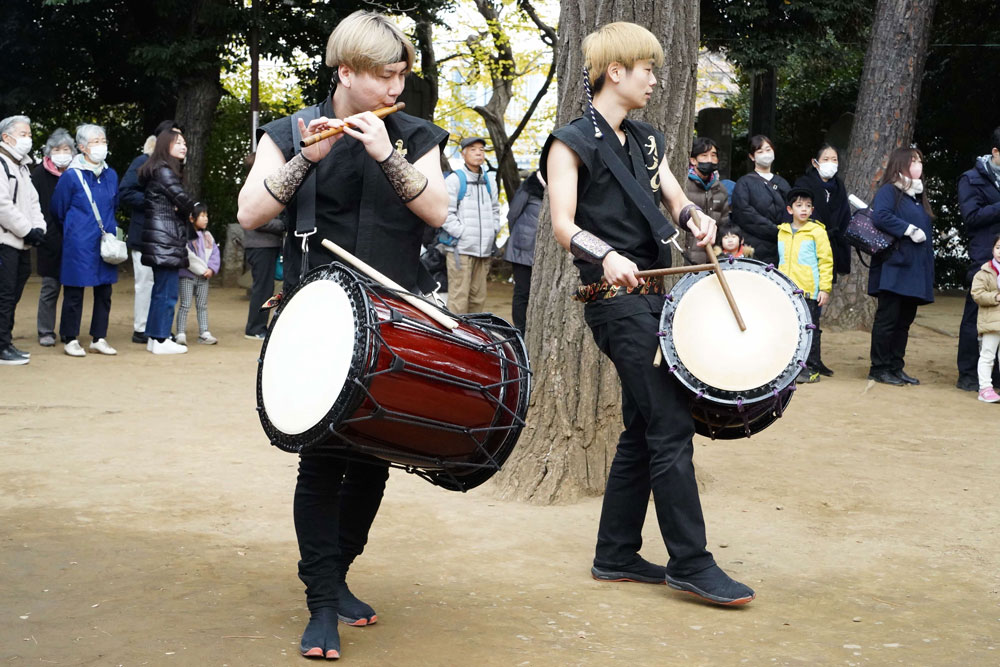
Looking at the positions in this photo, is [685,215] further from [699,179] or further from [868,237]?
→ [868,237]

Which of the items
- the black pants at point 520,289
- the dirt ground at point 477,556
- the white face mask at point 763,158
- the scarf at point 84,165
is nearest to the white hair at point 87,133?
the scarf at point 84,165

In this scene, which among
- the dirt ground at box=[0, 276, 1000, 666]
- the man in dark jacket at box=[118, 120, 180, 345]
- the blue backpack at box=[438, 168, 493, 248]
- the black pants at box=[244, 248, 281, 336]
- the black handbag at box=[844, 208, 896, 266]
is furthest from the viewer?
the black pants at box=[244, 248, 281, 336]

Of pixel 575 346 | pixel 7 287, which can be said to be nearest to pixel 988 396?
pixel 575 346

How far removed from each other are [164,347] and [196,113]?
7.41 meters

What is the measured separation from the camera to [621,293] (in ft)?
13.3

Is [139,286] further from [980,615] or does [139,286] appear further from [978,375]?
[980,615]

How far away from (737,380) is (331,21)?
44.0 feet

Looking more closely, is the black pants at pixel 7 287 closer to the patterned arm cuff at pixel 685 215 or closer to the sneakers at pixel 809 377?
the sneakers at pixel 809 377

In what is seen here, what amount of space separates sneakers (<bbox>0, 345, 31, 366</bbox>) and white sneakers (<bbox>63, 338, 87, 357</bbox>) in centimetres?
54

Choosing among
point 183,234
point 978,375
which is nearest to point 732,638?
point 978,375

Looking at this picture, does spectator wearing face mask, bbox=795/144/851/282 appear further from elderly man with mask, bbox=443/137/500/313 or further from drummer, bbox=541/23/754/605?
drummer, bbox=541/23/754/605

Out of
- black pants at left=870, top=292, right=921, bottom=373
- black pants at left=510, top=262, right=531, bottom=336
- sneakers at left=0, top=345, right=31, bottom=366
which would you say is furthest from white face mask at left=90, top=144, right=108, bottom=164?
black pants at left=870, top=292, right=921, bottom=373

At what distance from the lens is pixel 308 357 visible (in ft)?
10.7

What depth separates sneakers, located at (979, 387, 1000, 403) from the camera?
8.55 metres
